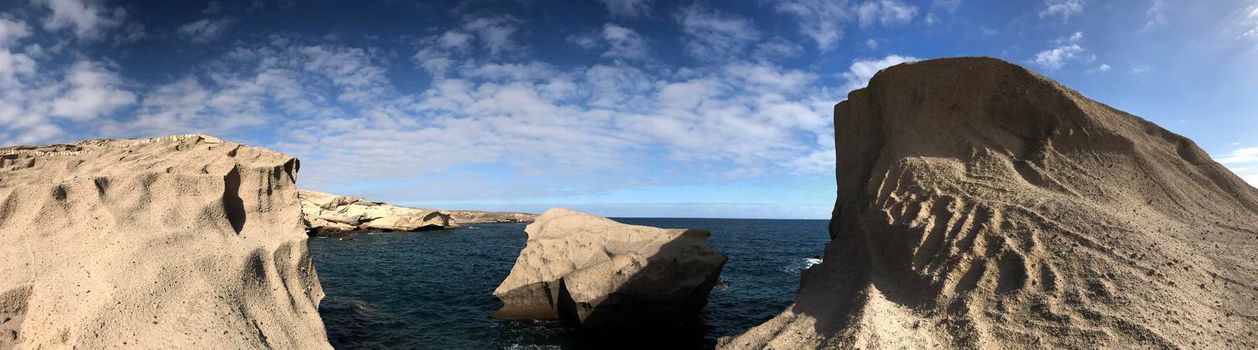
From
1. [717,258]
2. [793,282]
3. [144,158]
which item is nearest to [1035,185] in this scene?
[717,258]

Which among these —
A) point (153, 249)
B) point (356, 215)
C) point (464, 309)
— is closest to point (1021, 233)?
point (153, 249)

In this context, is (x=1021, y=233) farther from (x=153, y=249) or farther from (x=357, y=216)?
(x=357, y=216)

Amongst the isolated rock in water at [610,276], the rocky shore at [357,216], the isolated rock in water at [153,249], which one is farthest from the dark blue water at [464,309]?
the rocky shore at [357,216]

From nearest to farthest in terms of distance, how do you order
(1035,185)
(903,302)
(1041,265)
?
1. (1041,265)
2. (903,302)
3. (1035,185)

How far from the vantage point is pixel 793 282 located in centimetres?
2762

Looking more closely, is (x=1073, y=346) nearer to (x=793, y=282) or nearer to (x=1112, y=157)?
(x=1112, y=157)

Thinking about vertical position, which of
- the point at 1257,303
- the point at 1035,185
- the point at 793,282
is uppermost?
the point at 1035,185

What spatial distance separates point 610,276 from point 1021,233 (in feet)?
35.6

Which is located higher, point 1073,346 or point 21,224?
point 21,224

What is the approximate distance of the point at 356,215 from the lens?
68.0 m

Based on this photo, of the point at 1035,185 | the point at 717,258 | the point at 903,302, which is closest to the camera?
the point at 903,302

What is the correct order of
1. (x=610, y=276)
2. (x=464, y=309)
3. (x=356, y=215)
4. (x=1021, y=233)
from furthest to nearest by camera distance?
(x=356, y=215), (x=464, y=309), (x=610, y=276), (x=1021, y=233)

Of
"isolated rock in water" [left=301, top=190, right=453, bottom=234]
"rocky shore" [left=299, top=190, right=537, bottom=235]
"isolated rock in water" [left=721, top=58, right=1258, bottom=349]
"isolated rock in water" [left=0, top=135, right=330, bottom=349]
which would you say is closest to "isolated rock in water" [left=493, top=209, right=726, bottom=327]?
"isolated rock in water" [left=721, top=58, right=1258, bottom=349]

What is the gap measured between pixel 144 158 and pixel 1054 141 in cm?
2084
